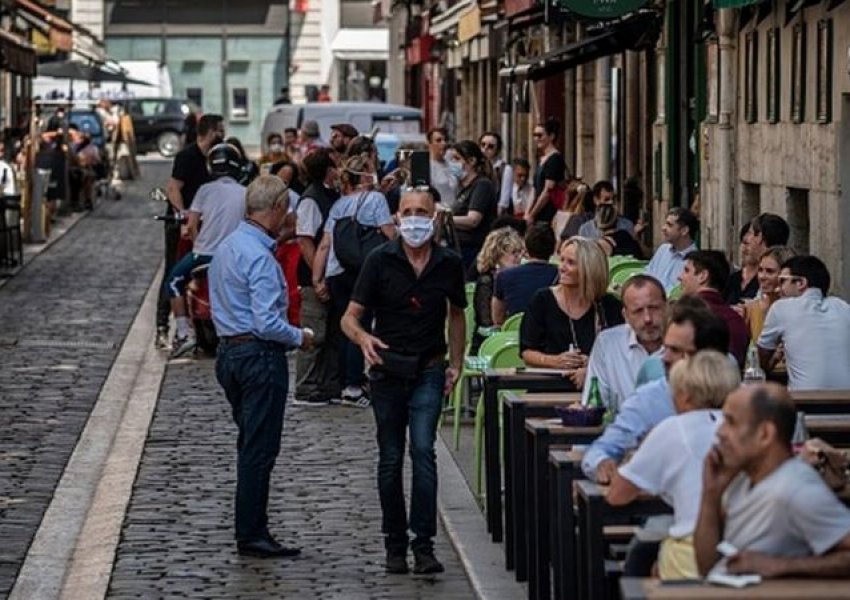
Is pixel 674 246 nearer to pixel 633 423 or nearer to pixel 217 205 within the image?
pixel 217 205

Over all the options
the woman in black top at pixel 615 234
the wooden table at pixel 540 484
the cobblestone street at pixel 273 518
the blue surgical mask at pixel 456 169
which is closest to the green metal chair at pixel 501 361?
the cobblestone street at pixel 273 518

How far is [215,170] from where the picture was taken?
906 inches

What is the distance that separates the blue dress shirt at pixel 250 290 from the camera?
534 inches

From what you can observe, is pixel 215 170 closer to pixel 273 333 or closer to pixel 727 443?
pixel 273 333

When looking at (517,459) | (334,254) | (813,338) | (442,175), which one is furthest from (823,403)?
(442,175)

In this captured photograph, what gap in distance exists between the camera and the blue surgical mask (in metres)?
26.1

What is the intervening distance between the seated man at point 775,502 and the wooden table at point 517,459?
4524 millimetres

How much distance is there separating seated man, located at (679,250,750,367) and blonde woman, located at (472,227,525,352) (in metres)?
4.56

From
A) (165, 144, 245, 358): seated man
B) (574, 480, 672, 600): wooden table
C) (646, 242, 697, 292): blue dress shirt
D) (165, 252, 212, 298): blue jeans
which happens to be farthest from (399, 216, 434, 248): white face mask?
(165, 252, 212, 298): blue jeans

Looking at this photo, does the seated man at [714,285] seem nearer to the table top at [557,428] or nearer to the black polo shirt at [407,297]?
the black polo shirt at [407,297]

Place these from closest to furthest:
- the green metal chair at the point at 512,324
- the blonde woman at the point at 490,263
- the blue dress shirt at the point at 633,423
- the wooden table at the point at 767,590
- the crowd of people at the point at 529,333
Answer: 1. the wooden table at the point at 767,590
2. the crowd of people at the point at 529,333
3. the blue dress shirt at the point at 633,423
4. the green metal chair at the point at 512,324
5. the blonde woman at the point at 490,263

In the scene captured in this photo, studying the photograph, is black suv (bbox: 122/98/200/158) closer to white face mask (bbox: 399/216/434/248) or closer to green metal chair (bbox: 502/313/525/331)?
green metal chair (bbox: 502/313/525/331)

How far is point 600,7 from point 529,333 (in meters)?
9.24

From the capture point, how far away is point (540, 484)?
1189 cm
